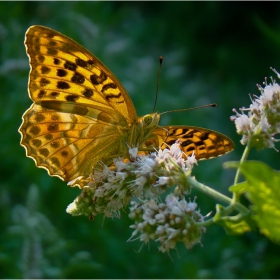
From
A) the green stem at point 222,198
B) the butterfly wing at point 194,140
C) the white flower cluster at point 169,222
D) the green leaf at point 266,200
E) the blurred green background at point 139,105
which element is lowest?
the blurred green background at point 139,105

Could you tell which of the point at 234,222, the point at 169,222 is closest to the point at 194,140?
the point at 169,222

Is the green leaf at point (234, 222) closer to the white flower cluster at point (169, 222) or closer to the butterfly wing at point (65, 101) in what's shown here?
the white flower cluster at point (169, 222)

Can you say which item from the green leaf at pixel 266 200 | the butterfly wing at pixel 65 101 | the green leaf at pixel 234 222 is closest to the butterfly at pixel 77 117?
the butterfly wing at pixel 65 101

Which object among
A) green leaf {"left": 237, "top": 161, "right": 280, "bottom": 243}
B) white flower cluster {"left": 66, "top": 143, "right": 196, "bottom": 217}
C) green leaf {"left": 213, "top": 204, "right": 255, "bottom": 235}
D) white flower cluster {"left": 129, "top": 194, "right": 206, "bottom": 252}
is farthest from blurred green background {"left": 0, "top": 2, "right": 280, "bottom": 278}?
green leaf {"left": 237, "top": 161, "right": 280, "bottom": 243}

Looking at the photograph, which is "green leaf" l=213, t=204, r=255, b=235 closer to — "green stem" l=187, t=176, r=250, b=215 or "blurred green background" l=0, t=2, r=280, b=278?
"green stem" l=187, t=176, r=250, b=215

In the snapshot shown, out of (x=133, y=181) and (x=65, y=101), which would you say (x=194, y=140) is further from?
(x=65, y=101)
